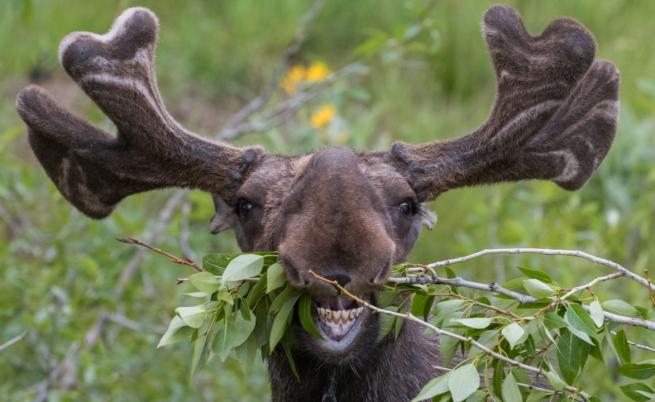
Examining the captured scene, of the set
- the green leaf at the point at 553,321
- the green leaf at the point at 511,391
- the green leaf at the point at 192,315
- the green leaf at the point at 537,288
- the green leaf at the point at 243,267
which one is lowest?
the green leaf at the point at 192,315

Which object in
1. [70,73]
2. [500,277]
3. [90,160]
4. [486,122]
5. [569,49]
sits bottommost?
[500,277]

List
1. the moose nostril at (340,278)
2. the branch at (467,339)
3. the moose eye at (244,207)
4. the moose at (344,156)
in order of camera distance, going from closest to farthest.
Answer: the branch at (467,339) → the moose nostril at (340,278) → the moose at (344,156) → the moose eye at (244,207)

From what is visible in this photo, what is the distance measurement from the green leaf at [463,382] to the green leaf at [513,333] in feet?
0.38

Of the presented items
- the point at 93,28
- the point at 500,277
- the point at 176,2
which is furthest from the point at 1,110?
the point at 500,277

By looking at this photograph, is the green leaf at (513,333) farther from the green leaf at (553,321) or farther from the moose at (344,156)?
the moose at (344,156)

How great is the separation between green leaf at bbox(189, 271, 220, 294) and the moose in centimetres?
26

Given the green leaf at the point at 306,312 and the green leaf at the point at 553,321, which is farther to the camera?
the green leaf at the point at 306,312

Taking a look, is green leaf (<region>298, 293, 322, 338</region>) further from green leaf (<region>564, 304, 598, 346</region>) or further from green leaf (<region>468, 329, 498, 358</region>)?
green leaf (<region>564, 304, 598, 346</region>)

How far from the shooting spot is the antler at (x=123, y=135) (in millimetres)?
4305

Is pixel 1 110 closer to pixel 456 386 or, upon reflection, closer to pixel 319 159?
pixel 319 159

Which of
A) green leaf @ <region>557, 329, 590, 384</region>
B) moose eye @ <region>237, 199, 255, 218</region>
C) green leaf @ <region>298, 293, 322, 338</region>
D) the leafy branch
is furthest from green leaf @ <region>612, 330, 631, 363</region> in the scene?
moose eye @ <region>237, 199, 255, 218</region>

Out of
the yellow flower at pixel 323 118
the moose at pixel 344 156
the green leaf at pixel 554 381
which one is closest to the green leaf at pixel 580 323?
the green leaf at pixel 554 381

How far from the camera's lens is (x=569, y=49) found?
4246 mm

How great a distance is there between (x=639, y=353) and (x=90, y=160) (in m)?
3.11
